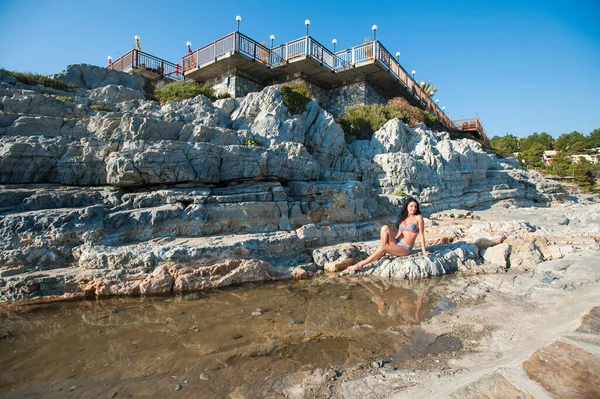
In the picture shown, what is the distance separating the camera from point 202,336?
414 cm

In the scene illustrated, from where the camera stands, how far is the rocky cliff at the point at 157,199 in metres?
6.38

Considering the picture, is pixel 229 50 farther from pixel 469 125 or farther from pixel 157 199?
pixel 469 125

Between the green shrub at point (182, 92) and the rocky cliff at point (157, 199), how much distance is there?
3258 mm

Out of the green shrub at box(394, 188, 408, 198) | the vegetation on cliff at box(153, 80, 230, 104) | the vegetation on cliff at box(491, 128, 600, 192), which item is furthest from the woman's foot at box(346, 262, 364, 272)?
the vegetation on cliff at box(491, 128, 600, 192)

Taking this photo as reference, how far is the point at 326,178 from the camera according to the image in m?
12.7

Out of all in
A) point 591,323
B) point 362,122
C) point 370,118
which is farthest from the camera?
point 370,118

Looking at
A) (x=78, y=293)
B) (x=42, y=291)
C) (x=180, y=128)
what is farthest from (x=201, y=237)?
(x=180, y=128)

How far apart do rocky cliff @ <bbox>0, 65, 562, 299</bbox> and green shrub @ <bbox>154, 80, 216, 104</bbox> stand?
3.26m

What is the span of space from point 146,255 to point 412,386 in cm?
585

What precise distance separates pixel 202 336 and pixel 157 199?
4993 millimetres

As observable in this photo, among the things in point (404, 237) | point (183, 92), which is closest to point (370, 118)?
point (183, 92)

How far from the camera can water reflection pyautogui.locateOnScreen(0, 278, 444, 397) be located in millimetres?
3225

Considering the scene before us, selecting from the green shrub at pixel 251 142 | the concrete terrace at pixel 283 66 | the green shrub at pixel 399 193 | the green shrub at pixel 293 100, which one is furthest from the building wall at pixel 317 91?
the green shrub at pixel 251 142

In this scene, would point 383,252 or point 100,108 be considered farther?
point 100,108
